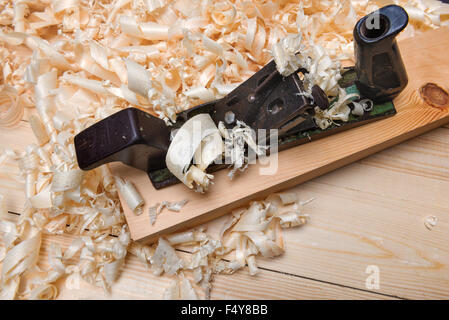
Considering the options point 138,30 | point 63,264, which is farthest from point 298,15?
point 63,264

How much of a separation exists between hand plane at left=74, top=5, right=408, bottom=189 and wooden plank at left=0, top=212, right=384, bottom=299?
1.03ft

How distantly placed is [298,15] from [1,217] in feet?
3.59

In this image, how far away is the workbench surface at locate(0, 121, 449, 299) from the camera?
1065mm

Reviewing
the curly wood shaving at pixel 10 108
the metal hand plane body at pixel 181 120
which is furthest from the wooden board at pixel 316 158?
the curly wood shaving at pixel 10 108

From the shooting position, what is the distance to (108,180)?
100cm

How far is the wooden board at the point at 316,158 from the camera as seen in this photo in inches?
39.1

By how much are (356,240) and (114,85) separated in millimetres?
894

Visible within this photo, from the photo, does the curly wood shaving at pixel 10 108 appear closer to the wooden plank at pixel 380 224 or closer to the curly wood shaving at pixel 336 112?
the wooden plank at pixel 380 224

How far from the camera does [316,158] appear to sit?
1036 millimetres

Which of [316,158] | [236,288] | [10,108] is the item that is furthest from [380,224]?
[10,108]

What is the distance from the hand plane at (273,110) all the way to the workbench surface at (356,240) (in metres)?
0.21

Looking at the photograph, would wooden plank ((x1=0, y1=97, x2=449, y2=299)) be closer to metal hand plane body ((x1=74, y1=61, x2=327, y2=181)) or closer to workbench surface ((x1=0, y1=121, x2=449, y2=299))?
workbench surface ((x1=0, y1=121, x2=449, y2=299))

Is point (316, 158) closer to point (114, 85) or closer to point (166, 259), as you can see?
point (166, 259)

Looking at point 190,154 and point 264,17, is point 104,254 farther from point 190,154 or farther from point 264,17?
point 264,17
